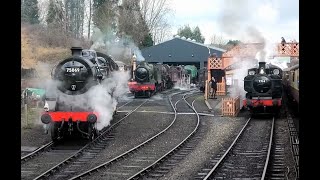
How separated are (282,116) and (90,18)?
601 inches

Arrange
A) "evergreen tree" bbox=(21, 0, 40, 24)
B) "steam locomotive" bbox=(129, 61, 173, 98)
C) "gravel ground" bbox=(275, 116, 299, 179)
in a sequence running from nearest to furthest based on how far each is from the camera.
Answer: "gravel ground" bbox=(275, 116, 299, 179) < "steam locomotive" bbox=(129, 61, 173, 98) < "evergreen tree" bbox=(21, 0, 40, 24)

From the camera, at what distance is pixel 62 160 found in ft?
32.2

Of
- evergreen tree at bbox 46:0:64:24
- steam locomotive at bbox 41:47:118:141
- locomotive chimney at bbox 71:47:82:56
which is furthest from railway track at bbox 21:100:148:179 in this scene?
evergreen tree at bbox 46:0:64:24

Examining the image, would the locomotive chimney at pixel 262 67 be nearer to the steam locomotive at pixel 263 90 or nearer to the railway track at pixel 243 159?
the steam locomotive at pixel 263 90

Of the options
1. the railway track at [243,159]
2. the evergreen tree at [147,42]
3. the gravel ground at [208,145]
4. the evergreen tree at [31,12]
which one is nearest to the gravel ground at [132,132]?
the gravel ground at [208,145]

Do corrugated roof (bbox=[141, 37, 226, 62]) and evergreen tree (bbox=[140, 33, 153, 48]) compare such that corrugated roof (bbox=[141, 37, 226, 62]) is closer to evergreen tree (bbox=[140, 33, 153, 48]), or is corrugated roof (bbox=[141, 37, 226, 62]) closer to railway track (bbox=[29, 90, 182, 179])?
evergreen tree (bbox=[140, 33, 153, 48])

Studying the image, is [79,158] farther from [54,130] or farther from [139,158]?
[54,130]

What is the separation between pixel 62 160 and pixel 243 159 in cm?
437

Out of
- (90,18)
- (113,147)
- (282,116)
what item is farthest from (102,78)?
(90,18)

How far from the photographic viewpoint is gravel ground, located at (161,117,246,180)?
8.71m

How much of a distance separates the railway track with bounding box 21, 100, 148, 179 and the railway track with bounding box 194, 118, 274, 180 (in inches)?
117

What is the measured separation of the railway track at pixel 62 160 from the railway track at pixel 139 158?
2.30 ft

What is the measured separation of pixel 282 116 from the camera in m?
18.6
